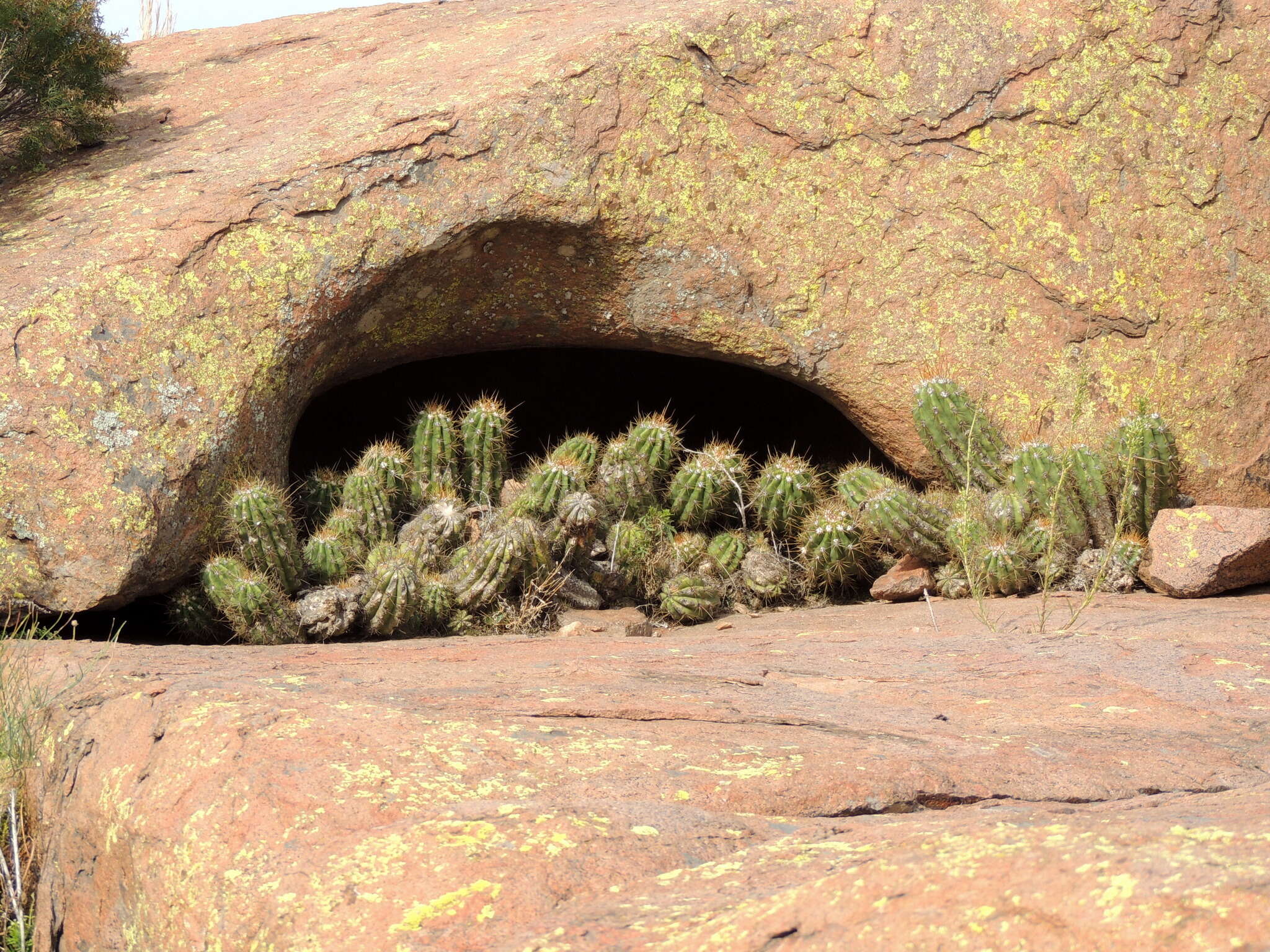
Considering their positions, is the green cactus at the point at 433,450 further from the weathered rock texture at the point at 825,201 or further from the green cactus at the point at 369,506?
the weathered rock texture at the point at 825,201

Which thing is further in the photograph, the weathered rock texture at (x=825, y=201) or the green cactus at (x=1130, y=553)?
the weathered rock texture at (x=825, y=201)

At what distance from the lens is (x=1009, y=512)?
5168 millimetres

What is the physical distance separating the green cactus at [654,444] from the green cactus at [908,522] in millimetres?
960

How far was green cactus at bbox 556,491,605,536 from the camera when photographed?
5.22m

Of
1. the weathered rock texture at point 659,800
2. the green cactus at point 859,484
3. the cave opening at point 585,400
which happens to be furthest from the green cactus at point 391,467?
the green cactus at point 859,484

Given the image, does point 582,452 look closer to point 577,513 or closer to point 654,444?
point 654,444

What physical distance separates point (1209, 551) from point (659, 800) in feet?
10.6

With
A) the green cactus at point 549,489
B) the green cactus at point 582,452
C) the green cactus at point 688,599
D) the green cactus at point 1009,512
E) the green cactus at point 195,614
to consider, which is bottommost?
the green cactus at point 688,599

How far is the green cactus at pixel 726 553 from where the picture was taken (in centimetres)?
550

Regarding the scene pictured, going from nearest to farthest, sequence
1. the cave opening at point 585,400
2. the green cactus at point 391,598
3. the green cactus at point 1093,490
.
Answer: the green cactus at point 391,598
the green cactus at point 1093,490
the cave opening at point 585,400

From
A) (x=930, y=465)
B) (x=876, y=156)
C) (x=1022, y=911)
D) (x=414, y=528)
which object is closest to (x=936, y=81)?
(x=876, y=156)

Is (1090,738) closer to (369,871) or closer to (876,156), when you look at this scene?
(369,871)

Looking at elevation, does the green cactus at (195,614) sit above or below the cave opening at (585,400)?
below

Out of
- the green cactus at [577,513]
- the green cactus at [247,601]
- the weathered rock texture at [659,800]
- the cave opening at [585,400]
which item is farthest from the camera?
the cave opening at [585,400]
